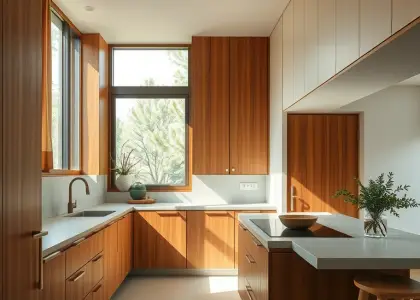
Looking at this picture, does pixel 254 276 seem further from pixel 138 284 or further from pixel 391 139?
pixel 391 139

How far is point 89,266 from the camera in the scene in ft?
11.2

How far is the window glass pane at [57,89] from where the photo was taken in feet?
15.2

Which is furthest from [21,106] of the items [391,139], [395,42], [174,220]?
[391,139]

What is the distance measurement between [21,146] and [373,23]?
1.74 meters

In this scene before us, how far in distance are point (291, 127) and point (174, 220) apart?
165 centimetres

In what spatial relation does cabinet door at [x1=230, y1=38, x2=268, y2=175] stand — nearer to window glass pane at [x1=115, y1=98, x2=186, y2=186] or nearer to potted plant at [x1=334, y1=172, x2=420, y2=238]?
window glass pane at [x1=115, y1=98, x2=186, y2=186]

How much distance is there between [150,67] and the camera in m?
6.03

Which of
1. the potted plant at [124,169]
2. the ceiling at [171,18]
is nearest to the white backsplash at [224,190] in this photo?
the potted plant at [124,169]

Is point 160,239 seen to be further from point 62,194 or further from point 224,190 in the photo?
point 62,194

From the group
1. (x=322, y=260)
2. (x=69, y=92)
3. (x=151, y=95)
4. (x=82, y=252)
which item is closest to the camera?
(x=322, y=260)

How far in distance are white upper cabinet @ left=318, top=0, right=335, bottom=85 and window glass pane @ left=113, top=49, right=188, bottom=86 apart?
2.97 meters

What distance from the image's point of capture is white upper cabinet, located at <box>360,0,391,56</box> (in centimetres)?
215

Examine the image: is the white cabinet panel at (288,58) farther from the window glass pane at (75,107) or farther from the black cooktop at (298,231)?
the window glass pane at (75,107)

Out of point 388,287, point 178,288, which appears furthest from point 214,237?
point 388,287
